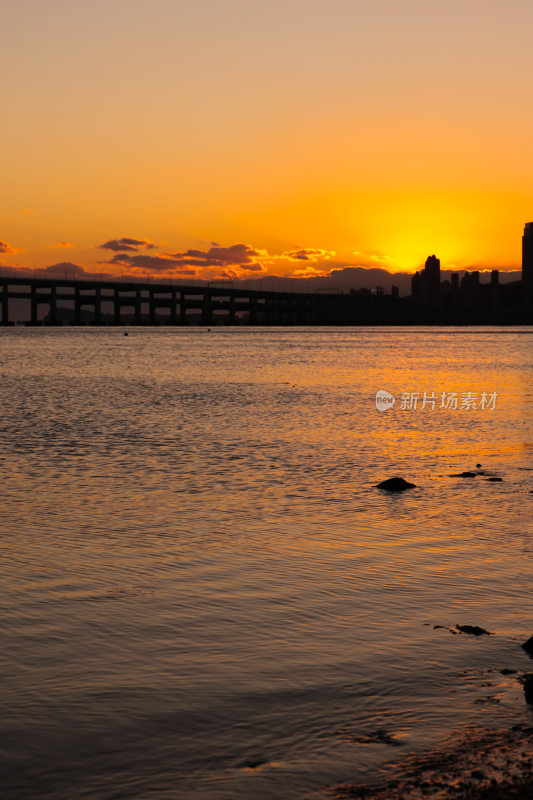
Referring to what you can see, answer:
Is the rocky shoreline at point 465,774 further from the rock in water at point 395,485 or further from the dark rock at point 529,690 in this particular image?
the rock in water at point 395,485

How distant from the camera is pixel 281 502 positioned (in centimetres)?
1698

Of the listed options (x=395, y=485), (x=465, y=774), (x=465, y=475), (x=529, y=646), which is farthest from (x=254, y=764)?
(x=465, y=475)

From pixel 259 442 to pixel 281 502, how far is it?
10.5 metres

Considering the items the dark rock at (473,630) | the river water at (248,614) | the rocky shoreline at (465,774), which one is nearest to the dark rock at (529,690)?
the river water at (248,614)

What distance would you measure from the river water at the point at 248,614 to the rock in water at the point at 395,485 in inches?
9.0

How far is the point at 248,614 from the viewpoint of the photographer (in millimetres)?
9812

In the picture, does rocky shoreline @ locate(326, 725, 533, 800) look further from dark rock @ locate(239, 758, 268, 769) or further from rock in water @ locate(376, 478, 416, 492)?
rock in water @ locate(376, 478, 416, 492)

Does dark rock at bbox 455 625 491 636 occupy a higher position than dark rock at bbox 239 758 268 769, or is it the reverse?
dark rock at bbox 239 758 268 769

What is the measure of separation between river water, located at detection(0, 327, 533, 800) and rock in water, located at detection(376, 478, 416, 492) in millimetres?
228

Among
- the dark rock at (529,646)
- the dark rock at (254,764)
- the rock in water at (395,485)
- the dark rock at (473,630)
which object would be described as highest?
the dark rock at (529,646)

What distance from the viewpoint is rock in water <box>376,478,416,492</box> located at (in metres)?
18.2

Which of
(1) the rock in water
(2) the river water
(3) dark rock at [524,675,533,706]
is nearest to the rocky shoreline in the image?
(2) the river water

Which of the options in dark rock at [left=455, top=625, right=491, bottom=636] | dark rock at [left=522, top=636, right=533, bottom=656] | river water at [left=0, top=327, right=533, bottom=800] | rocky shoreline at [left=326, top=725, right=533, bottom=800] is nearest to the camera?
rocky shoreline at [left=326, top=725, right=533, bottom=800]

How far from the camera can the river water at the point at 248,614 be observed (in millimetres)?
6453
